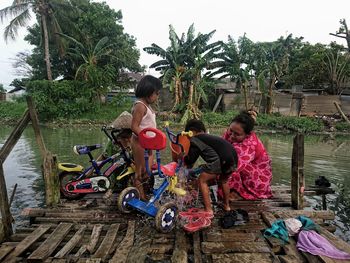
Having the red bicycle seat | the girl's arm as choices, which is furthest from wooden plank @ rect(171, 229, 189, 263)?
the girl's arm

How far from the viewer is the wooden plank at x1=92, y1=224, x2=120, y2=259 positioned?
305cm

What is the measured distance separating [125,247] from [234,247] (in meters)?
1.09

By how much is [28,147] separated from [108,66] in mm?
12654

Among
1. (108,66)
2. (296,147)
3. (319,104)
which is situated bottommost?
(319,104)

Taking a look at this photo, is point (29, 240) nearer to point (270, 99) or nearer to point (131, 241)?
point (131, 241)

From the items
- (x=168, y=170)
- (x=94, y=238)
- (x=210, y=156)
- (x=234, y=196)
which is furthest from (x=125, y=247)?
(x=234, y=196)

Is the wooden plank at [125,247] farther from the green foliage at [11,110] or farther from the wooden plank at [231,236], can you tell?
the green foliage at [11,110]

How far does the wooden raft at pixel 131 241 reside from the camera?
9.93ft

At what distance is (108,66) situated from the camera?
78.6 ft

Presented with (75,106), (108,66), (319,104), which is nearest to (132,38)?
(108,66)

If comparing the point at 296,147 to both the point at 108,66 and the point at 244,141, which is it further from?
the point at 108,66

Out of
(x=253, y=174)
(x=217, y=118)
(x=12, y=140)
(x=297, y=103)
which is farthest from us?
(x=297, y=103)

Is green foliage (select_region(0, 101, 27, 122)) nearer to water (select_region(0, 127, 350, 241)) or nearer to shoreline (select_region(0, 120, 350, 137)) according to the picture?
shoreline (select_region(0, 120, 350, 137))

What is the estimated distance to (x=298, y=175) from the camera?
15.0ft
